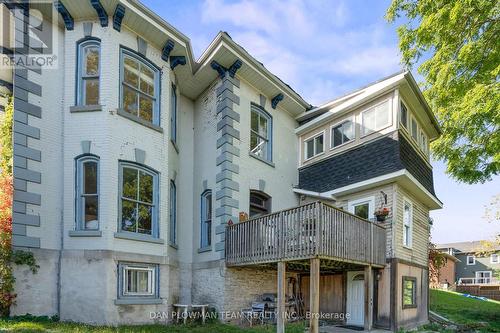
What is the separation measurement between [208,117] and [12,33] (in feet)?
20.0

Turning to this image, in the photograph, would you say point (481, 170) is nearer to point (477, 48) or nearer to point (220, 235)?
point (477, 48)

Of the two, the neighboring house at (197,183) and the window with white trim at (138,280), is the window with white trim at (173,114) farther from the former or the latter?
the window with white trim at (138,280)

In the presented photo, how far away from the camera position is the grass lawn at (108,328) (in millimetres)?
7438

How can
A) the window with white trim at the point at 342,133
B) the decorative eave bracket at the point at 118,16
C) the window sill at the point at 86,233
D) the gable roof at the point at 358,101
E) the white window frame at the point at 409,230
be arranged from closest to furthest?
the window sill at the point at 86,233, the decorative eave bracket at the point at 118,16, the gable roof at the point at 358,101, the white window frame at the point at 409,230, the window with white trim at the point at 342,133

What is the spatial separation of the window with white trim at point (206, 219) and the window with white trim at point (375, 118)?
5.85 metres

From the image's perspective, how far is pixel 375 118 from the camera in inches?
508

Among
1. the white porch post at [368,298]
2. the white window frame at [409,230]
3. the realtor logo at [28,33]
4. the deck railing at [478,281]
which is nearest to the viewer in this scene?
the realtor logo at [28,33]

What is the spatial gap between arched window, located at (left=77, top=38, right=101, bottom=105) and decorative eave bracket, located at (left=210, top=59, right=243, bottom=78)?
3524 mm

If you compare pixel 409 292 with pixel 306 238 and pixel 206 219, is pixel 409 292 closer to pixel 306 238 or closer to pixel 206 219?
pixel 306 238

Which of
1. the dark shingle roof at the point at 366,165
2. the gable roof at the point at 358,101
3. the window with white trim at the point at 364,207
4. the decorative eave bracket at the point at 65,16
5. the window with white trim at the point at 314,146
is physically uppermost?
the decorative eave bracket at the point at 65,16

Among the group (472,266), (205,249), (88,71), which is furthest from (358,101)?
(472,266)

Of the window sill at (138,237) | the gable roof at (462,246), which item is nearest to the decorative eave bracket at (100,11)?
the window sill at (138,237)

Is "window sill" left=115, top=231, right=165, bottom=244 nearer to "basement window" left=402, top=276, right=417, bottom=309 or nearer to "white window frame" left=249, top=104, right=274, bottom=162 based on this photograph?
"white window frame" left=249, top=104, right=274, bottom=162

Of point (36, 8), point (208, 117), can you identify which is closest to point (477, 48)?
point (208, 117)
